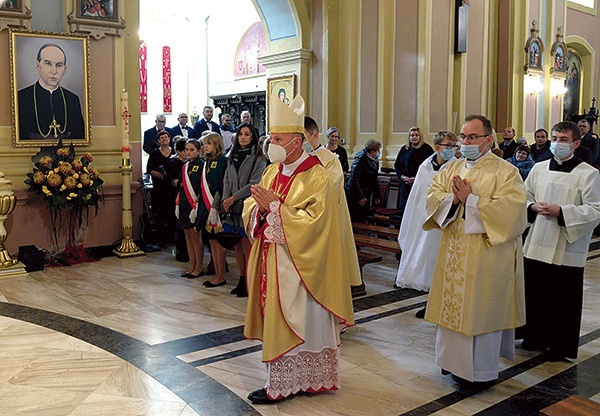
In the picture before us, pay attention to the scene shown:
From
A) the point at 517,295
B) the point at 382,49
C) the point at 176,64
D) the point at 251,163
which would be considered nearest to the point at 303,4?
the point at 382,49

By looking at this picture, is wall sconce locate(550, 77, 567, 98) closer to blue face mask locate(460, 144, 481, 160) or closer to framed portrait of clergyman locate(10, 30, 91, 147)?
framed portrait of clergyman locate(10, 30, 91, 147)

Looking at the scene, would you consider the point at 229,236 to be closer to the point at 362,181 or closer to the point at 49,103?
the point at 362,181

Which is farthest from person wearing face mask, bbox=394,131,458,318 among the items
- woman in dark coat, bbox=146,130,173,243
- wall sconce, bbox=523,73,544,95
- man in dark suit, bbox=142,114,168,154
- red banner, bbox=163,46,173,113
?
red banner, bbox=163,46,173,113

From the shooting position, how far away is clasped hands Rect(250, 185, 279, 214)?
3.51m

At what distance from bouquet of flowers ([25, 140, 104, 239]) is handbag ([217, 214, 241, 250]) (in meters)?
2.34

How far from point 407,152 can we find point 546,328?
454 cm

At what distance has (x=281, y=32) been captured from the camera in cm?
1131

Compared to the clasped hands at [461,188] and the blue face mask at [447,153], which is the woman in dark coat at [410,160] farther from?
the clasped hands at [461,188]

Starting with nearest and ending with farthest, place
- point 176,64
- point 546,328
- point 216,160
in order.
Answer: point 546,328
point 216,160
point 176,64

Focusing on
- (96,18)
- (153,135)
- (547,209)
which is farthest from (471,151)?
(153,135)

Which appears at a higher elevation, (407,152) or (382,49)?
(382,49)

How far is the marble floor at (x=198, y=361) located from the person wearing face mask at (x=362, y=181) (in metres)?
2.09

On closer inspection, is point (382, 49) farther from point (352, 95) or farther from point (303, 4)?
point (303, 4)

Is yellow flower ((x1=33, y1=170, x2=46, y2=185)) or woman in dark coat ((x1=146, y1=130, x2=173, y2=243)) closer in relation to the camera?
yellow flower ((x1=33, y1=170, x2=46, y2=185))
